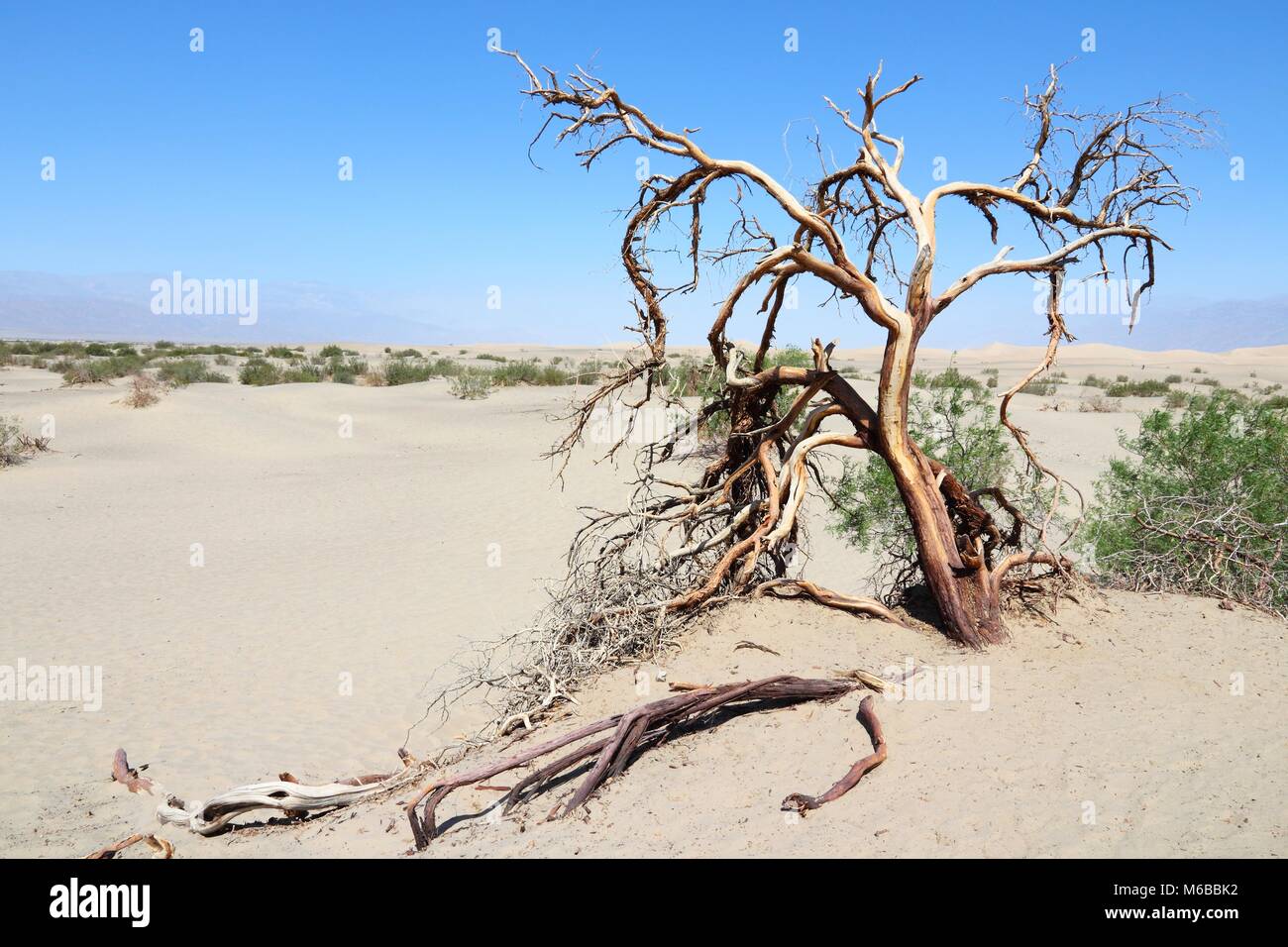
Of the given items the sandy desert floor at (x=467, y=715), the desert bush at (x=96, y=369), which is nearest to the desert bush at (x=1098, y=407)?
the sandy desert floor at (x=467, y=715)

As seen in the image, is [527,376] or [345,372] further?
[345,372]

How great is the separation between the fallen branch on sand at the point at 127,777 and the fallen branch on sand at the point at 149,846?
103 centimetres

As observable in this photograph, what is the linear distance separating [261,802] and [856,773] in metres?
3.14

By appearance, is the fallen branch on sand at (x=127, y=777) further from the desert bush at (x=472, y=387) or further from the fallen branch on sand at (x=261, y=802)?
the desert bush at (x=472, y=387)

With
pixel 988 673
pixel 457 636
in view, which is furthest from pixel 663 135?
pixel 457 636

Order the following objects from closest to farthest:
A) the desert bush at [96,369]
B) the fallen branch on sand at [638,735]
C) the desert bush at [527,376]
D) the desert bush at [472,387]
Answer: the fallen branch on sand at [638,735] < the desert bush at [96,369] < the desert bush at [472,387] < the desert bush at [527,376]

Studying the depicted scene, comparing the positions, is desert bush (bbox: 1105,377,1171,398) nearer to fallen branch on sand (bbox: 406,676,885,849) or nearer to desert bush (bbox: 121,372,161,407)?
fallen branch on sand (bbox: 406,676,885,849)

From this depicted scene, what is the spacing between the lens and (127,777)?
554 cm

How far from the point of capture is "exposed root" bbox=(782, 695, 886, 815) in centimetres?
335

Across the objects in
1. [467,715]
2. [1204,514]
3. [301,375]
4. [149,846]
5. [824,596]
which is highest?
[301,375]

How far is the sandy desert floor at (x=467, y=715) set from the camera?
324cm

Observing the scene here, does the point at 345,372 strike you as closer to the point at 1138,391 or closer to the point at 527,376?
the point at 527,376

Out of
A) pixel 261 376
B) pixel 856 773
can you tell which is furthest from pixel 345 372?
pixel 856 773

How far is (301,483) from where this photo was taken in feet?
54.3
